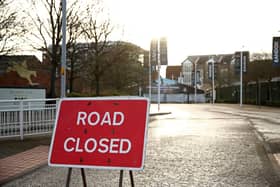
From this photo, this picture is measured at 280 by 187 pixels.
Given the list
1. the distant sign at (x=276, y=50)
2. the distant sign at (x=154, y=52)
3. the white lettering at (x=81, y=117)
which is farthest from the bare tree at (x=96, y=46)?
the white lettering at (x=81, y=117)

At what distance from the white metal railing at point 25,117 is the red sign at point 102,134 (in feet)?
19.9

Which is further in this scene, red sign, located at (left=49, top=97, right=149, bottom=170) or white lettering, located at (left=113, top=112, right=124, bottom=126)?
white lettering, located at (left=113, top=112, right=124, bottom=126)

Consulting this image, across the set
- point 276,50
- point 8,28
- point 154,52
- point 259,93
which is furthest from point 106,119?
point 259,93

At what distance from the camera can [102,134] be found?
3.94 meters

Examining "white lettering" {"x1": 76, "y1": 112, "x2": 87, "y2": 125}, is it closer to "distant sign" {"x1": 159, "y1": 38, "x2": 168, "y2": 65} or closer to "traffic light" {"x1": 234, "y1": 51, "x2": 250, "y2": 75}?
"distant sign" {"x1": 159, "y1": 38, "x2": 168, "y2": 65}

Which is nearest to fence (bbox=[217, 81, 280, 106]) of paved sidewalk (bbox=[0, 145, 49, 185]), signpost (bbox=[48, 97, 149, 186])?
paved sidewalk (bbox=[0, 145, 49, 185])

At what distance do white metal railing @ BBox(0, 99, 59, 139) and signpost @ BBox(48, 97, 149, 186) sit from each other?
6074 mm

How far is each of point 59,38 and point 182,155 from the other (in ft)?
58.7

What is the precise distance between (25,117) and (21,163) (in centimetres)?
338

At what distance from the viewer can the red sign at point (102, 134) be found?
12.5 ft

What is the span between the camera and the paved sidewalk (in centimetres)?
612

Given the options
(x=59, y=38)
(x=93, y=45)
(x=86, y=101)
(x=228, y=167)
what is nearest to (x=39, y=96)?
(x=59, y=38)

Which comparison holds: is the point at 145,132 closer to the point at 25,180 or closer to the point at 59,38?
the point at 25,180

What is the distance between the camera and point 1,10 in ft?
69.9
